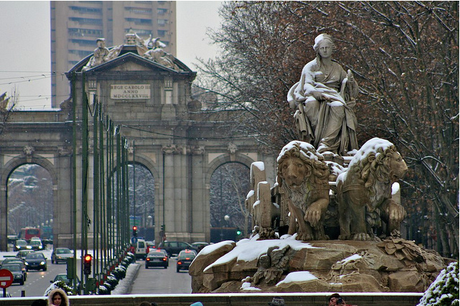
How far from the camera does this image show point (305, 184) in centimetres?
1650

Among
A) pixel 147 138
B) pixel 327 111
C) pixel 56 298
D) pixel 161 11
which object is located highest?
pixel 161 11

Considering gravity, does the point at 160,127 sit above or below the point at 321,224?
above

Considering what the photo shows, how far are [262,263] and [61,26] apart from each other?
17472 centimetres

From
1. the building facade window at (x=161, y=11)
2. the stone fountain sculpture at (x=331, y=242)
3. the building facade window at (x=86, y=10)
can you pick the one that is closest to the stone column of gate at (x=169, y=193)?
the stone fountain sculpture at (x=331, y=242)

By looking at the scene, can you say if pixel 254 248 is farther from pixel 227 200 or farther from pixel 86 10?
pixel 86 10

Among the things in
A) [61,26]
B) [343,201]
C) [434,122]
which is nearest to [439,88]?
[434,122]

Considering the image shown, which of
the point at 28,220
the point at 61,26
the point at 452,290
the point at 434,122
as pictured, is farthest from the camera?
the point at 61,26

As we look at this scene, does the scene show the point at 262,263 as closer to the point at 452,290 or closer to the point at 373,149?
the point at 373,149

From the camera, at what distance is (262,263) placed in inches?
658

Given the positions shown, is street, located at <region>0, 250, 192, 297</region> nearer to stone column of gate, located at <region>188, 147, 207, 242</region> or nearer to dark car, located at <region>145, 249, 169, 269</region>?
dark car, located at <region>145, 249, 169, 269</region>

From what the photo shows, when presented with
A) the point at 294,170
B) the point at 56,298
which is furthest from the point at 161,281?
the point at 56,298

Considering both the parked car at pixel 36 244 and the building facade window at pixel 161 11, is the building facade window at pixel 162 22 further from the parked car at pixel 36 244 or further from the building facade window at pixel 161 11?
the parked car at pixel 36 244

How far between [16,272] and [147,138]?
31.9 metres

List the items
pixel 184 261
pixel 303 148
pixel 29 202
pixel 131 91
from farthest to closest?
pixel 29 202
pixel 131 91
pixel 184 261
pixel 303 148
